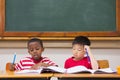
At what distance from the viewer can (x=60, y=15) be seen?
2977mm

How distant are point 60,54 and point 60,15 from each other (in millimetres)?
424

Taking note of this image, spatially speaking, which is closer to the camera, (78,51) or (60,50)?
(78,51)

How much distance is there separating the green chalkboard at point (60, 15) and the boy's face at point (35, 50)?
1.66ft

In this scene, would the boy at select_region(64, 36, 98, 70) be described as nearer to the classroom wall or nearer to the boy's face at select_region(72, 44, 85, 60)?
the boy's face at select_region(72, 44, 85, 60)

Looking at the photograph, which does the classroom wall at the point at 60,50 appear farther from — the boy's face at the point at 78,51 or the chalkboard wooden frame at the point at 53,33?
the boy's face at the point at 78,51

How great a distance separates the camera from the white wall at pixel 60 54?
2961 millimetres

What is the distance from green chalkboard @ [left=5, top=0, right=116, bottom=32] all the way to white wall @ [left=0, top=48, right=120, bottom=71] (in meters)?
0.23

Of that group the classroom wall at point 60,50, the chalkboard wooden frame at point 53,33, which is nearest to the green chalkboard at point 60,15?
the chalkboard wooden frame at point 53,33

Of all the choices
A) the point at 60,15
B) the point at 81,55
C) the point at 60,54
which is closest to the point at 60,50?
the point at 60,54

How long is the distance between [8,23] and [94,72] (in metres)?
1.54

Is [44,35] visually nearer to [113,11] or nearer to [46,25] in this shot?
[46,25]

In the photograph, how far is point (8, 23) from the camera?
2.96 m

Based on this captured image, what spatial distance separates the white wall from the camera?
2.96 m

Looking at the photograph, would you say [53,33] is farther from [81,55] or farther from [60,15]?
[81,55]
